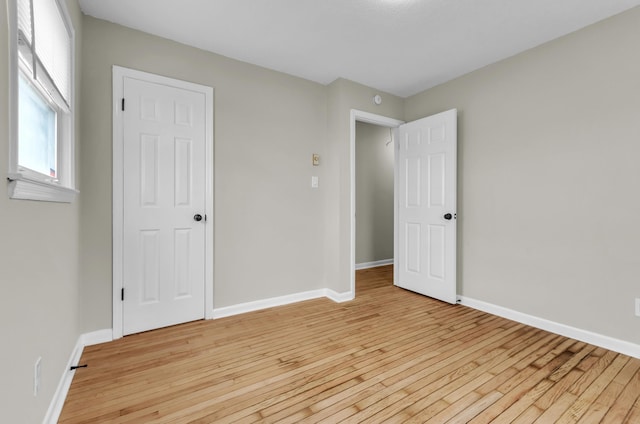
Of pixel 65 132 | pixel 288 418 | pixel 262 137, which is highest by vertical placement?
pixel 262 137

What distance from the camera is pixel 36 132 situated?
142 cm

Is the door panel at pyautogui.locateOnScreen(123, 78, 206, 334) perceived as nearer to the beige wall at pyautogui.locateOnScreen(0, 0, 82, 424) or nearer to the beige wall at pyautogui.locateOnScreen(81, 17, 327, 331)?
the beige wall at pyautogui.locateOnScreen(81, 17, 327, 331)

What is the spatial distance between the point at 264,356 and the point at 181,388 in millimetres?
552

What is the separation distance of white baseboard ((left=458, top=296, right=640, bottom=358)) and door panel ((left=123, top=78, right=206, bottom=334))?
275 centimetres

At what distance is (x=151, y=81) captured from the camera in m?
2.44

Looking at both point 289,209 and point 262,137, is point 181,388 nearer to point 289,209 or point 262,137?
point 289,209

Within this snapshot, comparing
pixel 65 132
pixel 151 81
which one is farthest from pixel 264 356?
pixel 151 81

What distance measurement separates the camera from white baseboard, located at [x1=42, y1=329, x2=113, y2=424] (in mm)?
1411

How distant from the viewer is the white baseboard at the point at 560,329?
2.11 meters

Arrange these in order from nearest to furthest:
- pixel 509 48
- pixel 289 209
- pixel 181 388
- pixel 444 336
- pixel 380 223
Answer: pixel 181 388 < pixel 444 336 < pixel 509 48 < pixel 289 209 < pixel 380 223

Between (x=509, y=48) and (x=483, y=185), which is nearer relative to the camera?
(x=509, y=48)

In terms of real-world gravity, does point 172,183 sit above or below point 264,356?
above

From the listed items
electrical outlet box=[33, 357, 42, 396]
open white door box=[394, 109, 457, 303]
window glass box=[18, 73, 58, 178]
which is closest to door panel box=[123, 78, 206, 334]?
window glass box=[18, 73, 58, 178]

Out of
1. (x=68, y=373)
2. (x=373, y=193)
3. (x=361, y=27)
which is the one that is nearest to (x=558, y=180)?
(x=361, y=27)
